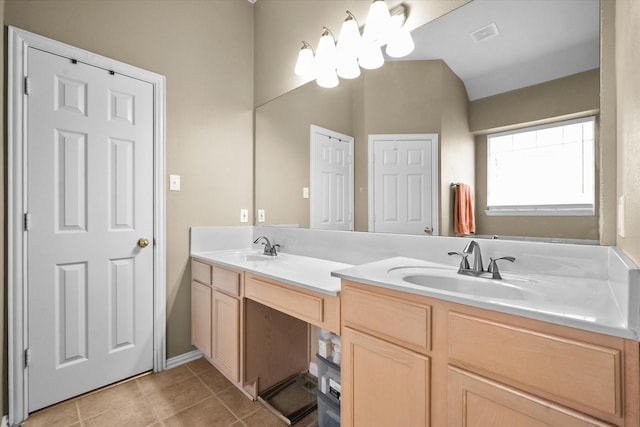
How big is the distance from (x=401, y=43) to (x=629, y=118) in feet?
3.41

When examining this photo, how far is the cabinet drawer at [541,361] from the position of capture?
62 cm

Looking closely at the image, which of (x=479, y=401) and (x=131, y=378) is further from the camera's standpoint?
(x=131, y=378)

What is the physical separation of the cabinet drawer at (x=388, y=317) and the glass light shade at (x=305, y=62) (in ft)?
4.92

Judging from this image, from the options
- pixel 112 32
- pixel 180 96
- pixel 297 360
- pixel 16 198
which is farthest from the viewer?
pixel 180 96

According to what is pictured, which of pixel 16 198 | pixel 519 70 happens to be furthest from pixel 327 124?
pixel 16 198

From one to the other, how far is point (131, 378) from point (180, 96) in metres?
1.89

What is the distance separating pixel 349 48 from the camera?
5.58 ft

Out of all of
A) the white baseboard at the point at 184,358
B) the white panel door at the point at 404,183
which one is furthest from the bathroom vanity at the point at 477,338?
the white baseboard at the point at 184,358

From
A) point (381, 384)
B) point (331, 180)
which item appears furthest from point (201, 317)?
point (381, 384)

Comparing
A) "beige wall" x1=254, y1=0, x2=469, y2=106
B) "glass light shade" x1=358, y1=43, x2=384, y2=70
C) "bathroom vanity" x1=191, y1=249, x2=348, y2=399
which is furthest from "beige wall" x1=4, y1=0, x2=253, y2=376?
"glass light shade" x1=358, y1=43, x2=384, y2=70

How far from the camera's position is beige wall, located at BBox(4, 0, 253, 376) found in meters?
1.82

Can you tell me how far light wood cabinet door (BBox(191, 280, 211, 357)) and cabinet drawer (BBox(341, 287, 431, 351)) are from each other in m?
1.19

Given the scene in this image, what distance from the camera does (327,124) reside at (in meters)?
1.93

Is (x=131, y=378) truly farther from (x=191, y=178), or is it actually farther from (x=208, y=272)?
(x=191, y=178)
